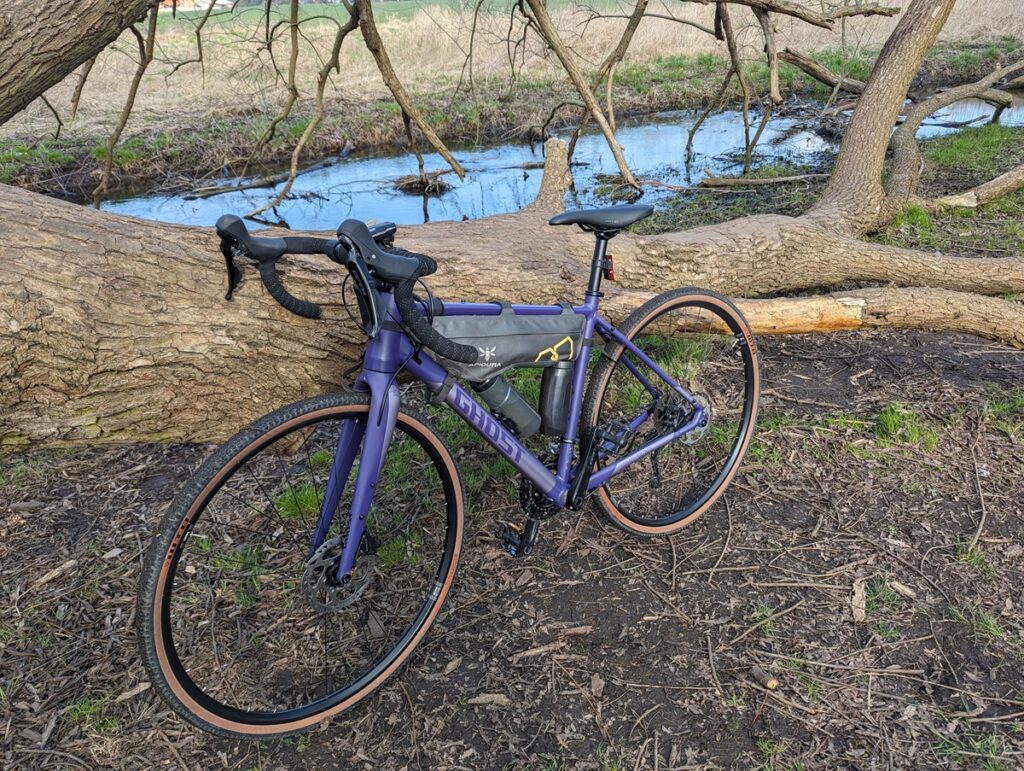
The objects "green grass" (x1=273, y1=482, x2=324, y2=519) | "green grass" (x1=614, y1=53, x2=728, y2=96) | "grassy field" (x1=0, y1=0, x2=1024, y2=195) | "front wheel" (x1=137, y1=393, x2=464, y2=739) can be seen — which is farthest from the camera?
"green grass" (x1=614, y1=53, x2=728, y2=96)

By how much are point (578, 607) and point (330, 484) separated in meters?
1.02

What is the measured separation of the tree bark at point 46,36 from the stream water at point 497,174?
15.4 feet

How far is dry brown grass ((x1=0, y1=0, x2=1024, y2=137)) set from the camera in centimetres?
1069

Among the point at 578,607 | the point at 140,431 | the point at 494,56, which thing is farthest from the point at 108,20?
the point at 494,56

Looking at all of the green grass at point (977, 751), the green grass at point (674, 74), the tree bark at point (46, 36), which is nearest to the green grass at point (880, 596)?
the green grass at point (977, 751)

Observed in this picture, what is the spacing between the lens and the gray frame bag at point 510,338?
1.92 m

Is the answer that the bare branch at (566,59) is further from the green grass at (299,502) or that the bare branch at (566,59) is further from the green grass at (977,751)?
the green grass at (977,751)

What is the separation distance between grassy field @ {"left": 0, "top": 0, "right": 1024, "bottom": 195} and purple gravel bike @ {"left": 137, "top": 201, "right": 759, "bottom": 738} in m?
5.40

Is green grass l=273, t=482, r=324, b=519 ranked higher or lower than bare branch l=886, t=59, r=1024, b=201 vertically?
lower

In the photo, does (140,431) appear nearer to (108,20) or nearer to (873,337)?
(108,20)

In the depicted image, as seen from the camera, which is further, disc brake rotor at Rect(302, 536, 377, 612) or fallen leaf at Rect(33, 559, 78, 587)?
fallen leaf at Rect(33, 559, 78, 587)

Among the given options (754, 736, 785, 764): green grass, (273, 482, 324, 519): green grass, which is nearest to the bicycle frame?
(273, 482, 324, 519): green grass

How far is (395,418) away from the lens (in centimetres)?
182

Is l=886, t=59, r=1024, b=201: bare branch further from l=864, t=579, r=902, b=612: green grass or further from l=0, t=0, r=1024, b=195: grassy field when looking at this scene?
l=864, t=579, r=902, b=612: green grass
